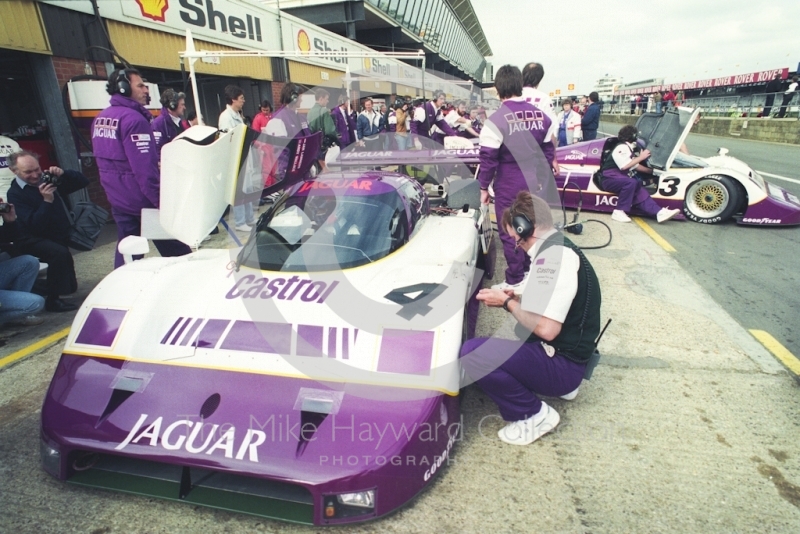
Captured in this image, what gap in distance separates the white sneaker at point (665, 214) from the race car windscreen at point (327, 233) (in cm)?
470

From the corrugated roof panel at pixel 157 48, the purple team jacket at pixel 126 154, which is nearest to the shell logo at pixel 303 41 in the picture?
the corrugated roof panel at pixel 157 48

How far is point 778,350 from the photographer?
3055 mm

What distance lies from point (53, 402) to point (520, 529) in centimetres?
206

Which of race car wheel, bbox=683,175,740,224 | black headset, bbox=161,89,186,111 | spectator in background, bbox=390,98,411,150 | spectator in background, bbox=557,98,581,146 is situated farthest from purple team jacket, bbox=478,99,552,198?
spectator in background, bbox=557,98,581,146

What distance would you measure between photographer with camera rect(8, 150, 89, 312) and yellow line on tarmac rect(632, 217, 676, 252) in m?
6.17

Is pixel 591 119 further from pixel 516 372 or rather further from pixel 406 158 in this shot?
pixel 516 372

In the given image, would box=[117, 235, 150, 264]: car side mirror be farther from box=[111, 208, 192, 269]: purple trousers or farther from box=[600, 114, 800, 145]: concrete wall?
box=[600, 114, 800, 145]: concrete wall

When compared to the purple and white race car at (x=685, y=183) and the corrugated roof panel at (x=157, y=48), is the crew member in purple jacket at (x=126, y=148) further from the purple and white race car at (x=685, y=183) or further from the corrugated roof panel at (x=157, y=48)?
the purple and white race car at (x=685, y=183)

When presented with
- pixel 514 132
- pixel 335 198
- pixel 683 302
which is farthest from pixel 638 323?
pixel 335 198

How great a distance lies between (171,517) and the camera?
1.82 meters

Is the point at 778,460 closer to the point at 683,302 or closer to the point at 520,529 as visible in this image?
the point at 520,529

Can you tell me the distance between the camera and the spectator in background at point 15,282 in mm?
3396

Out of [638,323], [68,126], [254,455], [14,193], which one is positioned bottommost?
[638,323]

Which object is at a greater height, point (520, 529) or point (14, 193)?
point (14, 193)
